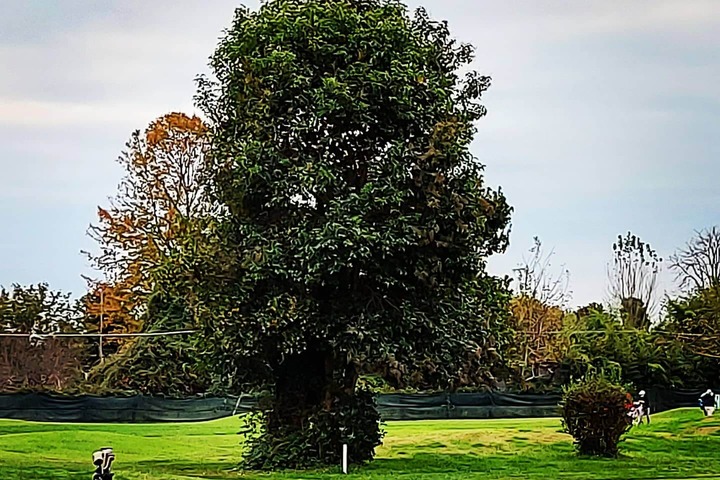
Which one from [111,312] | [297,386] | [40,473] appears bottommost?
[40,473]

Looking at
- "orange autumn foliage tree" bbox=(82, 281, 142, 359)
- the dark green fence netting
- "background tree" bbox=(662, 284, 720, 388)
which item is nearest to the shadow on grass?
the dark green fence netting

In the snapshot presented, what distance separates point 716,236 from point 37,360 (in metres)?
37.1

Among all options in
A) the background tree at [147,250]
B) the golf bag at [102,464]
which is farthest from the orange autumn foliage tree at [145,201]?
the golf bag at [102,464]

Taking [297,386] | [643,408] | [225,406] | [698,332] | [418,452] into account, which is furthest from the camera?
[225,406]

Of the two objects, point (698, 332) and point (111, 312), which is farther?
point (111, 312)

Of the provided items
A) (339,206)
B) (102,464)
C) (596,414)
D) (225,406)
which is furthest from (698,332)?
(102,464)

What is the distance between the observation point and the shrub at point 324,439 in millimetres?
23672

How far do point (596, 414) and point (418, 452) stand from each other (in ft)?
19.0

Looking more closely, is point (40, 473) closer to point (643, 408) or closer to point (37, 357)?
point (643, 408)

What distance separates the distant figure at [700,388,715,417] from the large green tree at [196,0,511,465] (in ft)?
56.3

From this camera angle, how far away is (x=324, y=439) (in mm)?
23672

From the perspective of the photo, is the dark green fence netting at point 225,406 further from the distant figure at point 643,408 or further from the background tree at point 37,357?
the background tree at point 37,357

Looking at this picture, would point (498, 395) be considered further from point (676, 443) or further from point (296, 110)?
point (296, 110)

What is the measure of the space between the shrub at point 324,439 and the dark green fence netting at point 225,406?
50.5 feet
